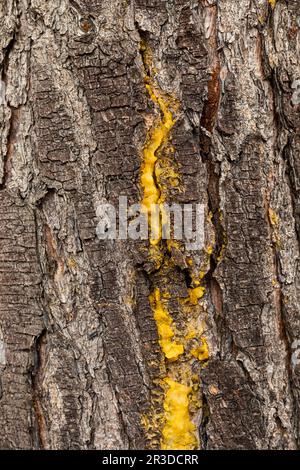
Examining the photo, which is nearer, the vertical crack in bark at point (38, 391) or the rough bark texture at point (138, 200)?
the rough bark texture at point (138, 200)

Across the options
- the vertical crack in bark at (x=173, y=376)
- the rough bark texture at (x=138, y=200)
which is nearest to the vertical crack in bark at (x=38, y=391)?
the rough bark texture at (x=138, y=200)

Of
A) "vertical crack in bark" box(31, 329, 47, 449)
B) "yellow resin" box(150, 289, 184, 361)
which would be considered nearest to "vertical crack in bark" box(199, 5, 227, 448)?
"yellow resin" box(150, 289, 184, 361)

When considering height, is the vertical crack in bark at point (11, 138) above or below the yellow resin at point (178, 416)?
above

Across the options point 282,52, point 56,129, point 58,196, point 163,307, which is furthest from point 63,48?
point 163,307

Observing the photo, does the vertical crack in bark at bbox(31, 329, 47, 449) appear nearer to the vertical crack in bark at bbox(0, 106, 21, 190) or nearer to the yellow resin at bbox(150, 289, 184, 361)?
the yellow resin at bbox(150, 289, 184, 361)

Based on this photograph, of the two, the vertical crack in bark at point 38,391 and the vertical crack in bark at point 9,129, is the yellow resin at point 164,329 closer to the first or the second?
the vertical crack in bark at point 38,391
